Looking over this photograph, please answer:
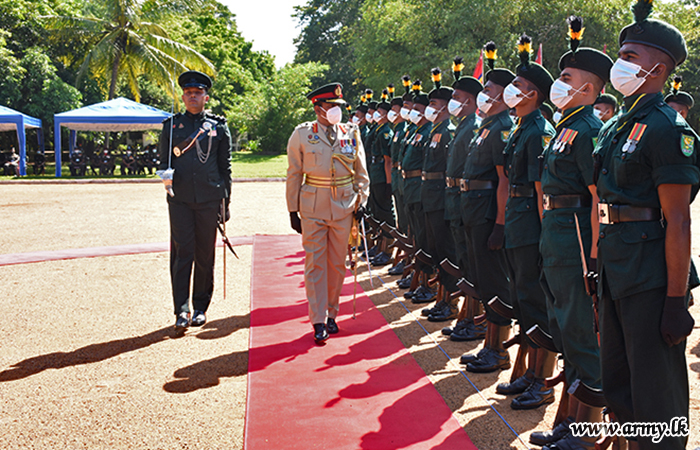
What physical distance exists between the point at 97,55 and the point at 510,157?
96.6 feet

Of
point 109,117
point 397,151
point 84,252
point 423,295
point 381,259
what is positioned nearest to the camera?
point 423,295

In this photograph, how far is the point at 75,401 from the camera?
14.1 feet

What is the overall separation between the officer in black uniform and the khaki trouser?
1.06m

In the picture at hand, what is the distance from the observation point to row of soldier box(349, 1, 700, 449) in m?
2.79

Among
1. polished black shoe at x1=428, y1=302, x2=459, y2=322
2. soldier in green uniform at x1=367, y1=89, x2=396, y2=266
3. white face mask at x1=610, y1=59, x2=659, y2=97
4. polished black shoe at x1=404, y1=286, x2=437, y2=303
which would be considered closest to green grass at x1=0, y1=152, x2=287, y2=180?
soldier in green uniform at x1=367, y1=89, x2=396, y2=266

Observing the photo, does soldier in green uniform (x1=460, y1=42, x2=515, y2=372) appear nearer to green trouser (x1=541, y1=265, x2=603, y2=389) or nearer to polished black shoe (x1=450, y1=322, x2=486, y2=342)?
polished black shoe (x1=450, y1=322, x2=486, y2=342)

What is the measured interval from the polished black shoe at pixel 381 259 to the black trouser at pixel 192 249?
131 inches

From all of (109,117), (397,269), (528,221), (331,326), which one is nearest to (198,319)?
(331,326)

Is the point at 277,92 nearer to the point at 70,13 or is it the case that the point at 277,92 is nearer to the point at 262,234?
the point at 70,13

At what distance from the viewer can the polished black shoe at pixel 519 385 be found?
4.32m

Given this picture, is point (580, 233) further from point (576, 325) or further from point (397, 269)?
point (397, 269)

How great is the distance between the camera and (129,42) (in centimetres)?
3158

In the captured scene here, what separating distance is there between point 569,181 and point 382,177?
6.13 m

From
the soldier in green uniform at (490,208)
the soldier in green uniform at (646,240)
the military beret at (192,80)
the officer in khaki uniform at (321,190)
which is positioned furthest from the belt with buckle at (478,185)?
the military beret at (192,80)
